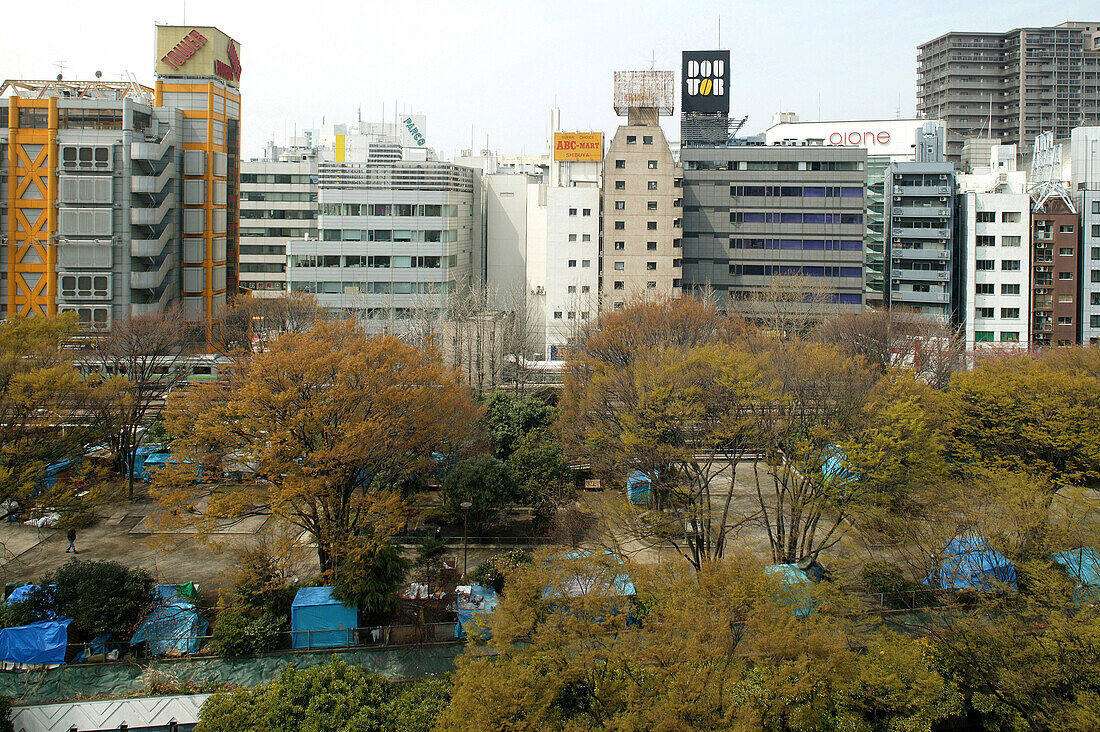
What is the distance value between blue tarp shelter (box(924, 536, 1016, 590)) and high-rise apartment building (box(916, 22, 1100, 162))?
289 ft

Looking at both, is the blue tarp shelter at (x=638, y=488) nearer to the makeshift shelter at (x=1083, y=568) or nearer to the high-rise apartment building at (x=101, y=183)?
the makeshift shelter at (x=1083, y=568)

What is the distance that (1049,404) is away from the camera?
28625 millimetres

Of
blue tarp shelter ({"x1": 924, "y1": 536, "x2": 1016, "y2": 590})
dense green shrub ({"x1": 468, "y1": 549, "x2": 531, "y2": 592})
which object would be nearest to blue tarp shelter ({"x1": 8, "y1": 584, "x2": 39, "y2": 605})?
dense green shrub ({"x1": 468, "y1": 549, "x2": 531, "y2": 592})

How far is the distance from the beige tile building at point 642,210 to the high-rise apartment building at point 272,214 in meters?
24.6

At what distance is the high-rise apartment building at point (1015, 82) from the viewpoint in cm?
10581

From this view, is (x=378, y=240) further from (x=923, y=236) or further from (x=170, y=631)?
(x=170, y=631)

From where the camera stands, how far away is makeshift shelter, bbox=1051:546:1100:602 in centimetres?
2136

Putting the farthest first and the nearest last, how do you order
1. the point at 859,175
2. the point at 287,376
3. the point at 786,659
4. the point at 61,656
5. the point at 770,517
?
1. the point at 859,175
2. the point at 770,517
3. the point at 287,376
4. the point at 61,656
5. the point at 786,659

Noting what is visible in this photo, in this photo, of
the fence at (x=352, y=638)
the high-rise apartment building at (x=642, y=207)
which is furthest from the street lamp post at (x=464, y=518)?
the high-rise apartment building at (x=642, y=207)

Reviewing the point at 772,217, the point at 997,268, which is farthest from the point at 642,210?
the point at 997,268

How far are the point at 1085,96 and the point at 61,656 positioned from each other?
115m

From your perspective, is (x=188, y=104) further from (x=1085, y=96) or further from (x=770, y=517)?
(x=1085, y=96)

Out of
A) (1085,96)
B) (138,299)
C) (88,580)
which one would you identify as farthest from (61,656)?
(1085,96)

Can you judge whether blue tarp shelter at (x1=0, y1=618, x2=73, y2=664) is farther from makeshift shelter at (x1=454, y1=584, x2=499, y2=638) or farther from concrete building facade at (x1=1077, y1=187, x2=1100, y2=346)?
concrete building facade at (x1=1077, y1=187, x2=1100, y2=346)
